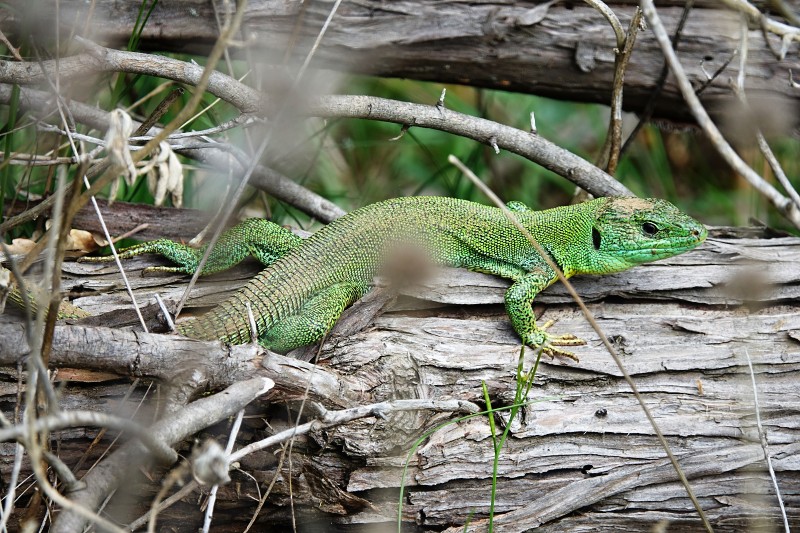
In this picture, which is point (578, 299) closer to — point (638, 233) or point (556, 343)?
point (556, 343)

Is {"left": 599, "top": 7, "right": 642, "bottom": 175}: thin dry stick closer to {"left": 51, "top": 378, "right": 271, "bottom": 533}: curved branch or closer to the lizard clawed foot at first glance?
the lizard clawed foot

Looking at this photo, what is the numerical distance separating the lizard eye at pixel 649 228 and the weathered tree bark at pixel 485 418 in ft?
1.41

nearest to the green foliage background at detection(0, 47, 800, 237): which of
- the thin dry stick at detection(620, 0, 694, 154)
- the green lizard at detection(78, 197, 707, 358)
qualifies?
the thin dry stick at detection(620, 0, 694, 154)

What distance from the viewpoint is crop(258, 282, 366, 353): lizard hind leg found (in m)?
3.34

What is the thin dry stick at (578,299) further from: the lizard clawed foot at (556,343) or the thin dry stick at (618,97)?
the thin dry stick at (618,97)

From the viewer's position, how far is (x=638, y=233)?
3736 mm

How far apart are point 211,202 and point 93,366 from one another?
2400 mm

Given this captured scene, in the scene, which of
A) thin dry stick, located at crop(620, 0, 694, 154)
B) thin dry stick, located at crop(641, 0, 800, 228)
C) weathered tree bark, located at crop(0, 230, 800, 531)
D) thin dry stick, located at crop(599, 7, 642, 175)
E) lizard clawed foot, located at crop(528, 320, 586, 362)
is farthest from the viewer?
thin dry stick, located at crop(620, 0, 694, 154)

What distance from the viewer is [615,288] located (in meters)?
3.88

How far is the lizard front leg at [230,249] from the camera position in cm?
371

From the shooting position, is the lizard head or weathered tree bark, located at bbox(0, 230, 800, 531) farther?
the lizard head

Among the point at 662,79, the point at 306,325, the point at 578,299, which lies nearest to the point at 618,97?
the point at 662,79

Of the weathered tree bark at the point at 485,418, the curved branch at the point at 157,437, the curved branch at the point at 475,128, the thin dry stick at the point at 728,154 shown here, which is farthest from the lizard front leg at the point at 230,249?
the thin dry stick at the point at 728,154

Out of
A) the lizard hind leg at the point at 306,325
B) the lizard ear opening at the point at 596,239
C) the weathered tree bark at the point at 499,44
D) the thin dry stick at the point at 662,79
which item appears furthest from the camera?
the thin dry stick at the point at 662,79
